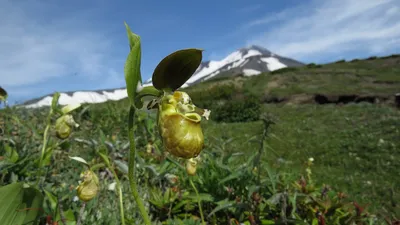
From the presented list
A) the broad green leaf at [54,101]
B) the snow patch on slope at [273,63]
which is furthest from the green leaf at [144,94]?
the snow patch on slope at [273,63]

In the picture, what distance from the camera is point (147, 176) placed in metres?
2.29

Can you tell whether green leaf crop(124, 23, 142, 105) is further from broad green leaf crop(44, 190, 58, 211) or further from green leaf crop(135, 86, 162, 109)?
broad green leaf crop(44, 190, 58, 211)

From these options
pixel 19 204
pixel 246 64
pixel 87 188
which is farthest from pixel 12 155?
pixel 246 64

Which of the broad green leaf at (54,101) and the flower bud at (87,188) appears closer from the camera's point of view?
the flower bud at (87,188)

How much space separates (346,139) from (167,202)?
19.3 feet

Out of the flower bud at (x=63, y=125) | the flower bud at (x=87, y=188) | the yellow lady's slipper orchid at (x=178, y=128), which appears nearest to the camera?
the yellow lady's slipper orchid at (x=178, y=128)

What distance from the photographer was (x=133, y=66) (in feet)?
2.41

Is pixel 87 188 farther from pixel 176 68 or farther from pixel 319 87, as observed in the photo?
pixel 319 87

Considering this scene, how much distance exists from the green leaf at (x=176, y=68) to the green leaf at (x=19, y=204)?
0.65m

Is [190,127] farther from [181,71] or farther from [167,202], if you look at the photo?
[167,202]

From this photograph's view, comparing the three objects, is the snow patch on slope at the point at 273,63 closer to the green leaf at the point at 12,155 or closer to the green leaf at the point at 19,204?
the green leaf at the point at 12,155

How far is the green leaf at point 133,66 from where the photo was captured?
72 centimetres

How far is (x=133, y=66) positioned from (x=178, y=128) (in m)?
0.23

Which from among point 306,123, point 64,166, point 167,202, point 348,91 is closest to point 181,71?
point 167,202
